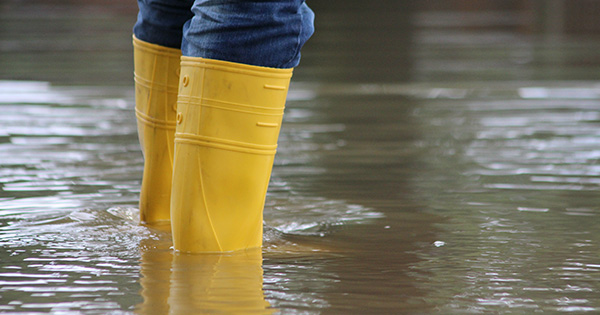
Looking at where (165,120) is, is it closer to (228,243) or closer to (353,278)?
(228,243)

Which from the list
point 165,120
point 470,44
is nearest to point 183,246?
point 165,120

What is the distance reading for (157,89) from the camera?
6.04 ft

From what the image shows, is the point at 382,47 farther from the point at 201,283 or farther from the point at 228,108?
the point at 201,283

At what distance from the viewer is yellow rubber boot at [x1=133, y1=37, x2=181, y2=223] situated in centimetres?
184

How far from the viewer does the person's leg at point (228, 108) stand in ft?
4.92

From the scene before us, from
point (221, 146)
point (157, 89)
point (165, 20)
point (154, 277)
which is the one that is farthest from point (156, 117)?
point (154, 277)

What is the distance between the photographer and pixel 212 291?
136 cm

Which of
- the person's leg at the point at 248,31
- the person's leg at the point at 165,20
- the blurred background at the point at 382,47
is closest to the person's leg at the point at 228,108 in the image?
the person's leg at the point at 248,31

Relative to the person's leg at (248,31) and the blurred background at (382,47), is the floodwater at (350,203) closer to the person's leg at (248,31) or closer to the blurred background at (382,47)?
the blurred background at (382,47)

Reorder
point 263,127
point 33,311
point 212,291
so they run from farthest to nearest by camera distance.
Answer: point 263,127
point 212,291
point 33,311

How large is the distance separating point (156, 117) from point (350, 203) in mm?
514

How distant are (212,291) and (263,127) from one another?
313 mm

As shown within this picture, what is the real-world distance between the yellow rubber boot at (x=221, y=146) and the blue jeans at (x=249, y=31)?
0.06ft

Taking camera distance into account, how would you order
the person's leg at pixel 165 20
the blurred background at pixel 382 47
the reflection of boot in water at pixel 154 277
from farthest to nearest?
the blurred background at pixel 382 47
the person's leg at pixel 165 20
the reflection of boot in water at pixel 154 277
